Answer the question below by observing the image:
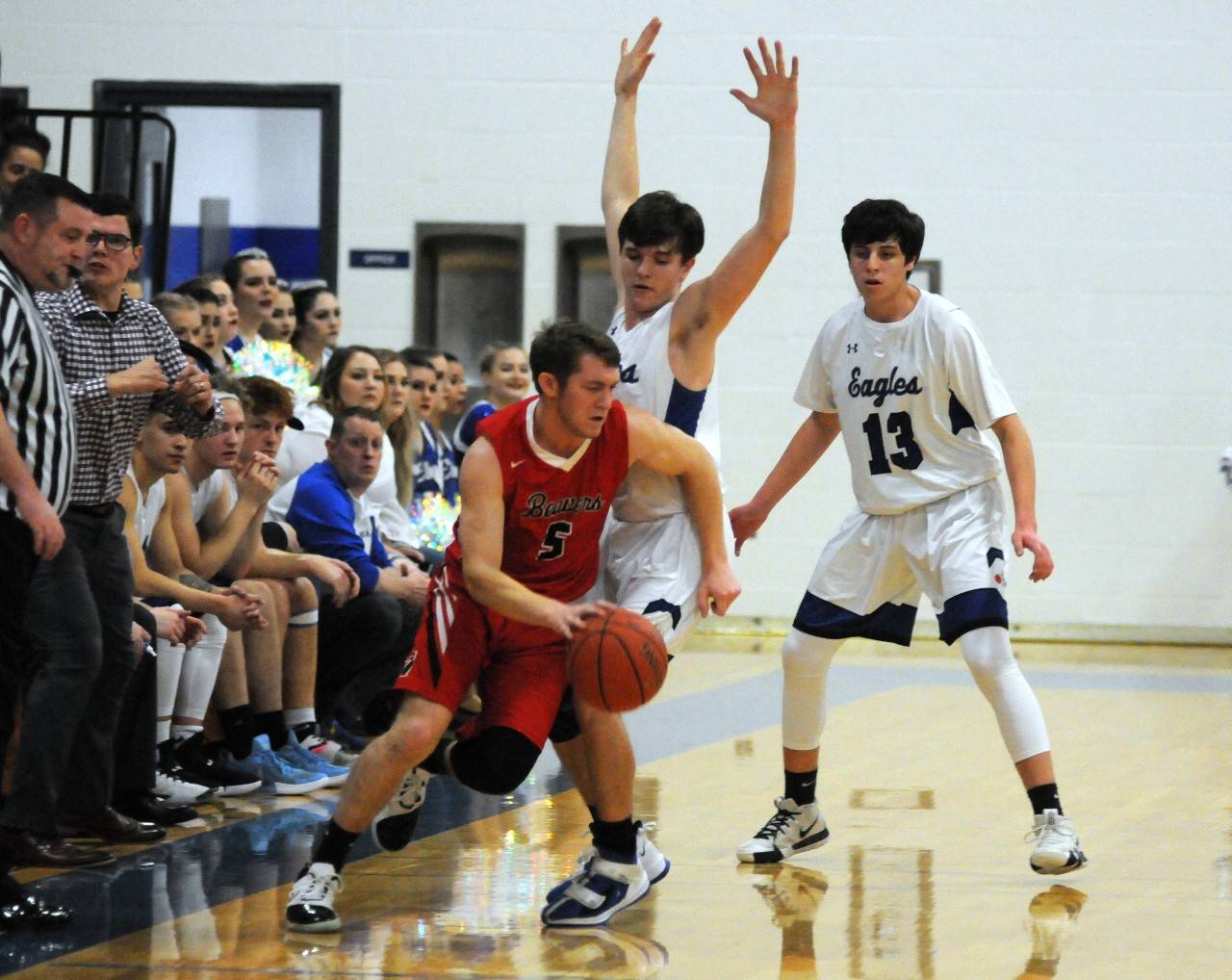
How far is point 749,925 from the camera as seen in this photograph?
3602 mm

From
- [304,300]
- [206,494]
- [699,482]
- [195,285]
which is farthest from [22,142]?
[699,482]

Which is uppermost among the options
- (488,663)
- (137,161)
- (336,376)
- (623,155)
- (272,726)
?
(137,161)

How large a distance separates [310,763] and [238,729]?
255 millimetres

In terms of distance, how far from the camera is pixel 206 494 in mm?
5273

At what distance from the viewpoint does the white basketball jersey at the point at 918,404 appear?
13.8 feet

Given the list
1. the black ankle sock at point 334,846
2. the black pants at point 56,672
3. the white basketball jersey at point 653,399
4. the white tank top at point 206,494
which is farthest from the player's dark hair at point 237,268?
the black ankle sock at point 334,846

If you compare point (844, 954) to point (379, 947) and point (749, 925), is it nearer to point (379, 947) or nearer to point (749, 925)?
point (749, 925)

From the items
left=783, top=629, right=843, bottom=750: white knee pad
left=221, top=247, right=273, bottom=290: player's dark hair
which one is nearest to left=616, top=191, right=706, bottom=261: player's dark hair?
left=783, top=629, right=843, bottom=750: white knee pad

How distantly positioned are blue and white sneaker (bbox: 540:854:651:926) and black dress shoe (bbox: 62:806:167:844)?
1236mm

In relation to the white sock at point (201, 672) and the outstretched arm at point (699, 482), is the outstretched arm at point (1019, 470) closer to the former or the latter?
the outstretched arm at point (699, 482)

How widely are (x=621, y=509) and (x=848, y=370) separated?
0.81 meters

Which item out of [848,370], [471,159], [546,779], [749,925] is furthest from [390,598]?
[471,159]

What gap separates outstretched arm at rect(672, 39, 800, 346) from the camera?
378cm

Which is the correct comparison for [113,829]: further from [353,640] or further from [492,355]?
[492,355]
